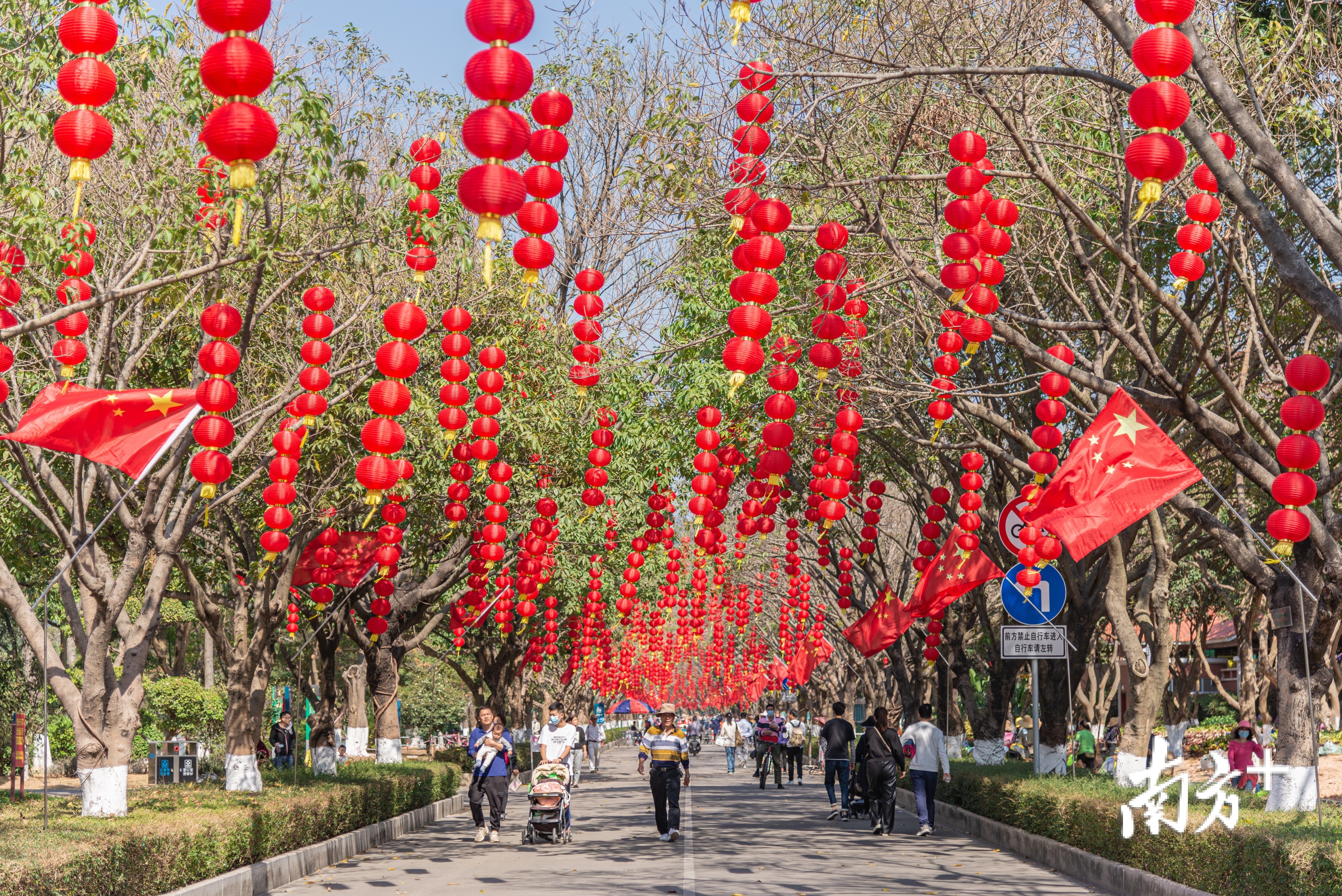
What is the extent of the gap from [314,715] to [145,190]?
15.8 m

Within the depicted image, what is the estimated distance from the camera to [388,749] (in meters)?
24.9

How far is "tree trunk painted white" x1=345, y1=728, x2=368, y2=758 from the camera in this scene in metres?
28.9

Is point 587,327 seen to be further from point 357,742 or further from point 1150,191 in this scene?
point 357,742

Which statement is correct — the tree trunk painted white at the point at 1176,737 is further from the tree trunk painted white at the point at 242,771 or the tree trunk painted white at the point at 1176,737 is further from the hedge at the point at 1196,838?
the tree trunk painted white at the point at 242,771

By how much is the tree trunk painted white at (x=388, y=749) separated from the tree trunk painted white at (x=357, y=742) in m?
4.14

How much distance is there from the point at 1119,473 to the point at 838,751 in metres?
11.5

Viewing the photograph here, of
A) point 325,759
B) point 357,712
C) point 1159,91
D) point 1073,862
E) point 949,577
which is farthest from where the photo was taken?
point 357,712

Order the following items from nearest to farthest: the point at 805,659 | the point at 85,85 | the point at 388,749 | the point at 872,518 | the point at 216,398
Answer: the point at 85,85, the point at 216,398, the point at 872,518, the point at 388,749, the point at 805,659

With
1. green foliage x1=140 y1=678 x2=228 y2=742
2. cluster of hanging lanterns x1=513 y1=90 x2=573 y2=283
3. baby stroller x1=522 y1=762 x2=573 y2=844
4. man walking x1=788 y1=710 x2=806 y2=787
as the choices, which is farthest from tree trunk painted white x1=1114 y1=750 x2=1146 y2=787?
green foliage x1=140 y1=678 x2=228 y2=742

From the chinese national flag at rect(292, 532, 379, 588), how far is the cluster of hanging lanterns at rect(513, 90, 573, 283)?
415 inches

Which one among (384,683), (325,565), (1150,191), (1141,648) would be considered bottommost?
(384,683)

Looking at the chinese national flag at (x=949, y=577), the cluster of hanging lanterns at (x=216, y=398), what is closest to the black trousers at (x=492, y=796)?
the chinese national flag at (x=949, y=577)

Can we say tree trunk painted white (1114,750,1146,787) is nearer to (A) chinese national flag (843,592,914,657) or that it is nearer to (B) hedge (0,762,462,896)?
(A) chinese national flag (843,592,914,657)

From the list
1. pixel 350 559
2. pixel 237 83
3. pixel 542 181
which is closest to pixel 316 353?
pixel 542 181
